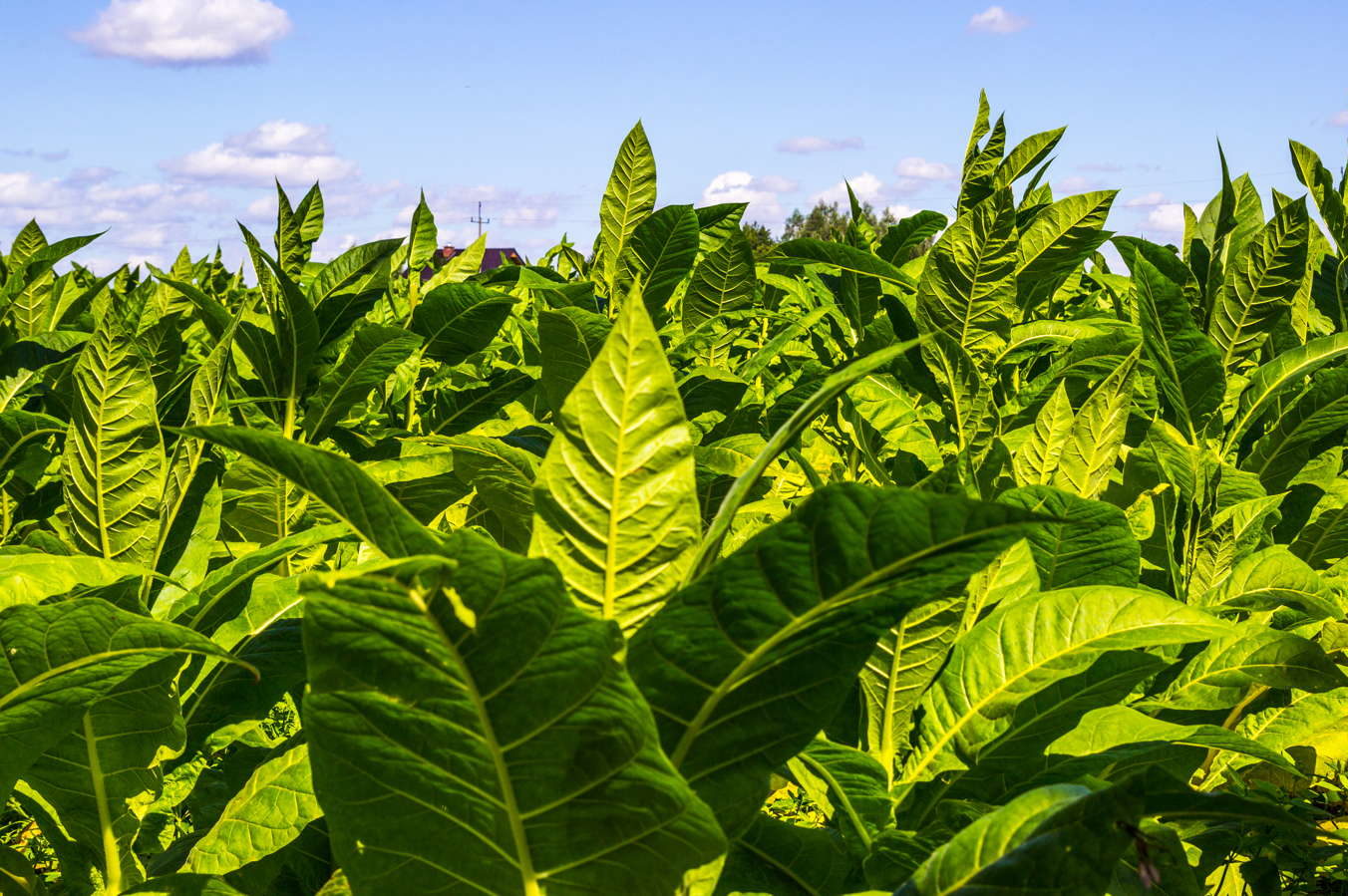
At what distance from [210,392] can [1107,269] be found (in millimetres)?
4705

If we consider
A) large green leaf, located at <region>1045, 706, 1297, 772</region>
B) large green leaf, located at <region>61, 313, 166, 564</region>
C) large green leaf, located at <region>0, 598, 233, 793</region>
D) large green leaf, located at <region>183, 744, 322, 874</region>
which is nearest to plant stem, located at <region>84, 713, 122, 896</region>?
large green leaf, located at <region>183, 744, 322, 874</region>

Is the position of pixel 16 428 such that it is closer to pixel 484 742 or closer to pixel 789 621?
pixel 484 742

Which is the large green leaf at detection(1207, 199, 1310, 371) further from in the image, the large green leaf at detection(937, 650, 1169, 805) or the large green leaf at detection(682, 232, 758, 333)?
the large green leaf at detection(937, 650, 1169, 805)

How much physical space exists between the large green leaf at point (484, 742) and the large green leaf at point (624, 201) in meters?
2.27

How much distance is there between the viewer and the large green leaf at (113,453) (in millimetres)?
1692

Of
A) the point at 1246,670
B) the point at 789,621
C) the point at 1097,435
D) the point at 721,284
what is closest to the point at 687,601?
the point at 789,621

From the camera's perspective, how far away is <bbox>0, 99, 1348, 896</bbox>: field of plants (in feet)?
2.86

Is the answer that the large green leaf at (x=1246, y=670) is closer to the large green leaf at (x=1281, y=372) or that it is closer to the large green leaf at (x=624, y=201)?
the large green leaf at (x=1281, y=372)

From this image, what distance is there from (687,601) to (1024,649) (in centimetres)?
61

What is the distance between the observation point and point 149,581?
66.4 inches

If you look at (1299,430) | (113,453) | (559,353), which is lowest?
(1299,430)

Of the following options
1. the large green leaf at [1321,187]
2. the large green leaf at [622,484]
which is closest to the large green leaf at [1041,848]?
the large green leaf at [622,484]

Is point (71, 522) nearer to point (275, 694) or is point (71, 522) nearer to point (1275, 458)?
point (275, 694)

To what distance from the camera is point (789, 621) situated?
896 millimetres
